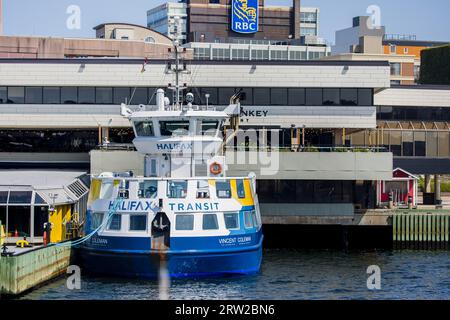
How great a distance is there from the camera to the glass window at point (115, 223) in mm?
41700

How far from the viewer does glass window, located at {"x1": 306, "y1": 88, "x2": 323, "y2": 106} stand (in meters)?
58.7

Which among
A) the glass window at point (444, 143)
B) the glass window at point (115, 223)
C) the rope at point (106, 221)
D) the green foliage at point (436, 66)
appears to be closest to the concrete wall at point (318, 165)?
the rope at point (106, 221)

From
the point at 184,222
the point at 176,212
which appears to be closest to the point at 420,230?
the point at 184,222

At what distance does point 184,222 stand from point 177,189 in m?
1.72

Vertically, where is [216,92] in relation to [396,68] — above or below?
below

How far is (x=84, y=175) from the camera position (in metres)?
55.7

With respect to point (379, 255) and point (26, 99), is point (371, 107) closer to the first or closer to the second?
point (379, 255)

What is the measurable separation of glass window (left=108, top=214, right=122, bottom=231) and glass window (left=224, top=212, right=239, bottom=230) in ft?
15.7

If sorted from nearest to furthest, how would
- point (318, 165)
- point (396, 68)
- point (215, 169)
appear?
point (215, 169) < point (318, 165) < point (396, 68)

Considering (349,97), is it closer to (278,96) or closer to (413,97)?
(278,96)

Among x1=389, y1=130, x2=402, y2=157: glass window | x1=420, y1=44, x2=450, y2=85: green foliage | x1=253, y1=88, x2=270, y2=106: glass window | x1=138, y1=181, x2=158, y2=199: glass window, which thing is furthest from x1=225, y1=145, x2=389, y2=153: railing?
x1=420, y1=44, x2=450, y2=85: green foliage

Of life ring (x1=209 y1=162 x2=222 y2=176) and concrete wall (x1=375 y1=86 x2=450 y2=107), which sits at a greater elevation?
concrete wall (x1=375 y1=86 x2=450 y2=107)

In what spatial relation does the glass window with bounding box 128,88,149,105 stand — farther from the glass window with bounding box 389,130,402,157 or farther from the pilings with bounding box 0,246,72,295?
the glass window with bounding box 389,130,402,157

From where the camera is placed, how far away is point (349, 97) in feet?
194
